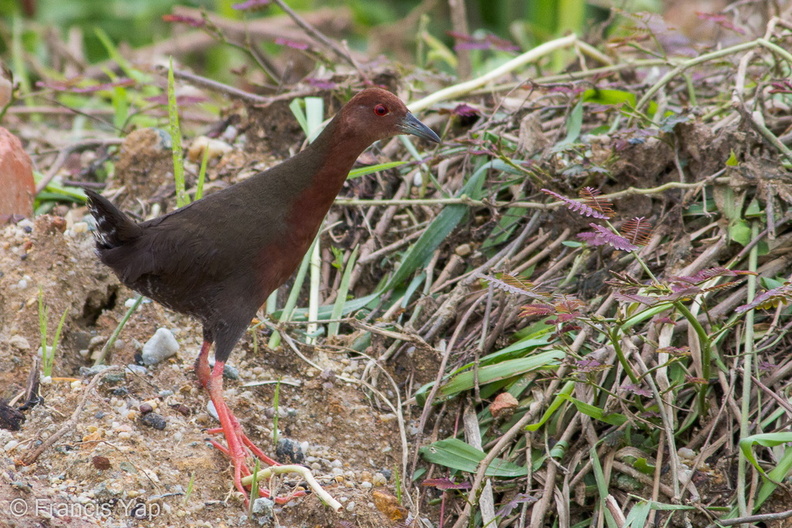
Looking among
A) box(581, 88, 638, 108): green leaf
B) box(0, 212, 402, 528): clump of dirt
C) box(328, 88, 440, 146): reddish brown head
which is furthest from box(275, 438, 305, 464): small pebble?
box(581, 88, 638, 108): green leaf

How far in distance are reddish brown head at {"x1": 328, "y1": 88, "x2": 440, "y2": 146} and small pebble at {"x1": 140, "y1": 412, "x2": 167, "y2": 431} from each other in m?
1.32

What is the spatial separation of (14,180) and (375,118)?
1821mm

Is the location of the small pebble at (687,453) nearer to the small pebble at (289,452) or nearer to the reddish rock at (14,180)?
the small pebble at (289,452)

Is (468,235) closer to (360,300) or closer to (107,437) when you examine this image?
(360,300)

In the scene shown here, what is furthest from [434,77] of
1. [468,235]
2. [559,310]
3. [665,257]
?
[559,310]

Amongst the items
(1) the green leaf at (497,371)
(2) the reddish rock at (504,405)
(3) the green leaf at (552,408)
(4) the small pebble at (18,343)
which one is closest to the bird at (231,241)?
(4) the small pebble at (18,343)

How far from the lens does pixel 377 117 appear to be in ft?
11.2

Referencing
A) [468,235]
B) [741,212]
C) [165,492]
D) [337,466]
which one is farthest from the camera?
[468,235]

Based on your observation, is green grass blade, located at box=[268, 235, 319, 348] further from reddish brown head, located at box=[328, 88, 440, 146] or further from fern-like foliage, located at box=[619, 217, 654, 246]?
fern-like foliage, located at box=[619, 217, 654, 246]

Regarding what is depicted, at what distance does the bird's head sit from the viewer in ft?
11.1

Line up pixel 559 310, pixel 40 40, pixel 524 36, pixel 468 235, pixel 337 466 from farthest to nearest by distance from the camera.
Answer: pixel 40 40, pixel 524 36, pixel 468 235, pixel 337 466, pixel 559 310

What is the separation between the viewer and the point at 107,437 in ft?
9.66

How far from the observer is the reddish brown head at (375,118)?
338cm

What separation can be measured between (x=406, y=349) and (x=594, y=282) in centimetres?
83
